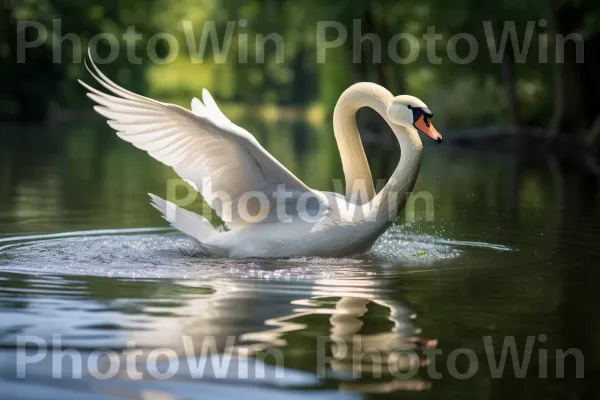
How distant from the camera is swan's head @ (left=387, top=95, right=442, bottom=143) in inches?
363

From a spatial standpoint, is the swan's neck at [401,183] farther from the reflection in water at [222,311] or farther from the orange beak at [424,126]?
the reflection in water at [222,311]

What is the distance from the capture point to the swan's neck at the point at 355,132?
31.3ft

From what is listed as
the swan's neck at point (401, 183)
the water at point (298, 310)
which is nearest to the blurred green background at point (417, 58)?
the water at point (298, 310)

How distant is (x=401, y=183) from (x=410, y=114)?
52cm

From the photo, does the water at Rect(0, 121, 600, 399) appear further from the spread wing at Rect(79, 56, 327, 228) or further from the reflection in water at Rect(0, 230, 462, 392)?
the spread wing at Rect(79, 56, 327, 228)

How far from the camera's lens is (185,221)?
370 inches

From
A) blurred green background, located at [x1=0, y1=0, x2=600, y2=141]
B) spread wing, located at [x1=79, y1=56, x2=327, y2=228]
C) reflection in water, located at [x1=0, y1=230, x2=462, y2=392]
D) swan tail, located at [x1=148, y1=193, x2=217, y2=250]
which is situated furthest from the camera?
blurred green background, located at [x1=0, y1=0, x2=600, y2=141]

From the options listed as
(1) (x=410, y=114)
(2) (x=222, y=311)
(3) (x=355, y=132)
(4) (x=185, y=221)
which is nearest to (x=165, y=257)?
(4) (x=185, y=221)

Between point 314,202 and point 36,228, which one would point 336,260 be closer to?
point 314,202

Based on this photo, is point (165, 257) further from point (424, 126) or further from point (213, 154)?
point (424, 126)

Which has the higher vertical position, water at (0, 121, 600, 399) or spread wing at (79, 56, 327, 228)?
spread wing at (79, 56, 327, 228)

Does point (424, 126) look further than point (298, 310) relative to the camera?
Yes

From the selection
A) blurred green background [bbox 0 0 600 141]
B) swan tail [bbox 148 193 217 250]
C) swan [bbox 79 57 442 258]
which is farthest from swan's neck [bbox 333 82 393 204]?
blurred green background [bbox 0 0 600 141]

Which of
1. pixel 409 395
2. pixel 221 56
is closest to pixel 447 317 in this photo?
pixel 409 395
